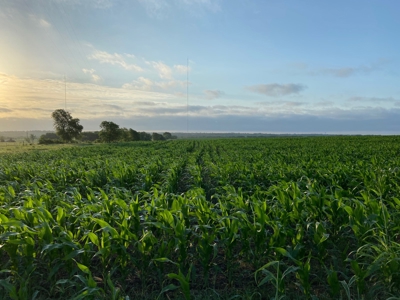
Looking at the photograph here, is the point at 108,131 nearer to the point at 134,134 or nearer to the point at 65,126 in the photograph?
the point at 65,126

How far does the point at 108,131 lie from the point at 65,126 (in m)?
14.4

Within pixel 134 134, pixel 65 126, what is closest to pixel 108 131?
pixel 65 126

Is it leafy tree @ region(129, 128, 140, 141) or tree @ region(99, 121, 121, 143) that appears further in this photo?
leafy tree @ region(129, 128, 140, 141)

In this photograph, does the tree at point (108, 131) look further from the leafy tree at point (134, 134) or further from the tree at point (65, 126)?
the leafy tree at point (134, 134)

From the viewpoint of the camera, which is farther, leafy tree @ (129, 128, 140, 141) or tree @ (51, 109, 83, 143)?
leafy tree @ (129, 128, 140, 141)

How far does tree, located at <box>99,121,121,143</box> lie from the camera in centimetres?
8706

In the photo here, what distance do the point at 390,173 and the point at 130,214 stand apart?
7189 millimetres

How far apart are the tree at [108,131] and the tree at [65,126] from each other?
764 centimetres

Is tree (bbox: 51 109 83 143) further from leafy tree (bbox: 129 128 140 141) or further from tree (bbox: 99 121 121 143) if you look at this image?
leafy tree (bbox: 129 128 140 141)

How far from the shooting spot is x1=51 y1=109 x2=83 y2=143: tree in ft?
281

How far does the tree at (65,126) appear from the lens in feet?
281

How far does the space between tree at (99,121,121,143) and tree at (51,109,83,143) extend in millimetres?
7641

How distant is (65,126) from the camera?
286ft

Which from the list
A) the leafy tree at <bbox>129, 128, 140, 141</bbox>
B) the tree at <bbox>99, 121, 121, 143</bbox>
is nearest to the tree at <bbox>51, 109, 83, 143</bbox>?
the tree at <bbox>99, 121, 121, 143</bbox>
